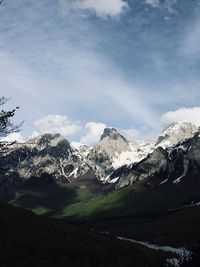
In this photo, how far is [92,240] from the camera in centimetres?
8725

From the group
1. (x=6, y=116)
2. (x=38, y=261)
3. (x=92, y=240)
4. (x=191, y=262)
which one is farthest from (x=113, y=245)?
(x=191, y=262)

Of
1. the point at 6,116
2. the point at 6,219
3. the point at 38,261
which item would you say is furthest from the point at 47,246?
the point at 6,116

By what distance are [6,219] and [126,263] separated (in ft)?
119

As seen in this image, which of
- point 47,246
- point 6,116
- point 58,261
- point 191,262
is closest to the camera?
point 191,262

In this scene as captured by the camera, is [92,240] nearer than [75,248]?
No

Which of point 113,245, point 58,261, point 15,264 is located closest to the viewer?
point 15,264

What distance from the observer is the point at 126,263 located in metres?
67.2

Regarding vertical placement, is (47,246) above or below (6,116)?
below

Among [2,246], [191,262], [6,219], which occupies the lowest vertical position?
[191,262]

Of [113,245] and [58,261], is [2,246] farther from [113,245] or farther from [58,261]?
[113,245]

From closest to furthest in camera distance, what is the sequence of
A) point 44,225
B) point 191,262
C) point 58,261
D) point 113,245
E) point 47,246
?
point 191,262 < point 58,261 < point 47,246 < point 113,245 < point 44,225

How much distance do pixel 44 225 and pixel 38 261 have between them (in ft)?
89.7

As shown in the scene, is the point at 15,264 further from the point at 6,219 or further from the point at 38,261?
the point at 6,219

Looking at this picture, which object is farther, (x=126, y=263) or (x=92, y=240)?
(x=92, y=240)
